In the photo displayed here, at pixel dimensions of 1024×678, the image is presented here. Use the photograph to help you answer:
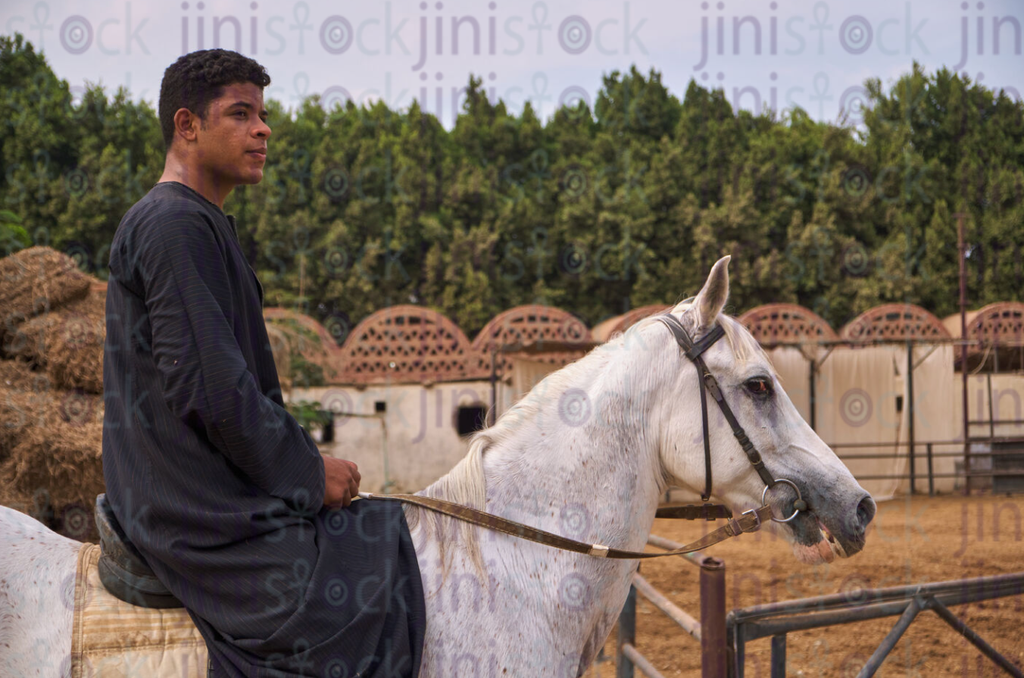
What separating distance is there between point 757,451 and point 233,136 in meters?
1.70

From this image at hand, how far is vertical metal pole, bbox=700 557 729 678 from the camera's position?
2623mm

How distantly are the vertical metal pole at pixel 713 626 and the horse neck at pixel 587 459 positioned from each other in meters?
0.75

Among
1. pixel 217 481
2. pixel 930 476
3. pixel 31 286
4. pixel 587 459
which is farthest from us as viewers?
pixel 930 476

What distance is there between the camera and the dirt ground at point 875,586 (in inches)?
189

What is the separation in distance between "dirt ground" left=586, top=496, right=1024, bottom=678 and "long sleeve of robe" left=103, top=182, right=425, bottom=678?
2933 mm

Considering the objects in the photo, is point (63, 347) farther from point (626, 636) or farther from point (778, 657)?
point (778, 657)

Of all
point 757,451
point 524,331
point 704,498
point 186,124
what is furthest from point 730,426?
point 524,331

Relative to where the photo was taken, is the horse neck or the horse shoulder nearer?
the horse shoulder

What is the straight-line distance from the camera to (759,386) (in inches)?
81.1

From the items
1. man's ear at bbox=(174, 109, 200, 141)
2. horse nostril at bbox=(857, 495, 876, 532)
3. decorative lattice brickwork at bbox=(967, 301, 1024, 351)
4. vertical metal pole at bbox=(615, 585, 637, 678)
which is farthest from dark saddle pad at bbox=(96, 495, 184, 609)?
decorative lattice brickwork at bbox=(967, 301, 1024, 351)

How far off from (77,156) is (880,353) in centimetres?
2205

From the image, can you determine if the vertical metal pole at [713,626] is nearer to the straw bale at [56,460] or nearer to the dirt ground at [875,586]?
the dirt ground at [875,586]

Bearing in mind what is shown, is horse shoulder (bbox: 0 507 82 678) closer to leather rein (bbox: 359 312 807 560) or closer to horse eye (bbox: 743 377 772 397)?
leather rein (bbox: 359 312 807 560)

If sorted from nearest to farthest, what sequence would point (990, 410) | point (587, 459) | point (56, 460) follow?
1. point (587, 459)
2. point (56, 460)
3. point (990, 410)
